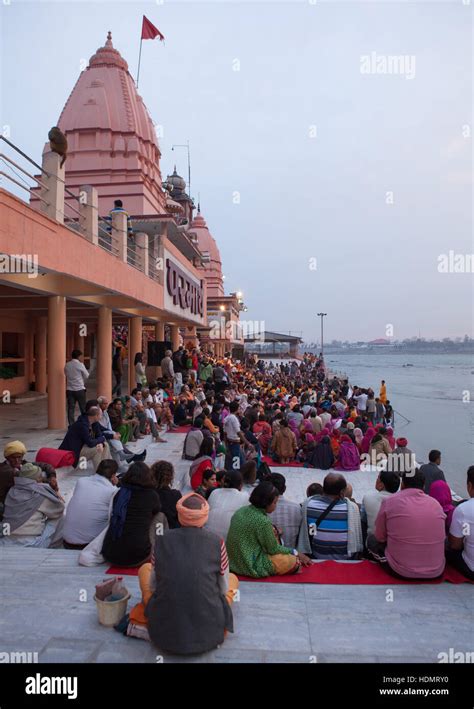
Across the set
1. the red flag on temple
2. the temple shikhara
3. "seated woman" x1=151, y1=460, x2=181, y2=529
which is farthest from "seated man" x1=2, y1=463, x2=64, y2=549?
the red flag on temple

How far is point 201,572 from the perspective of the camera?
2.98 m

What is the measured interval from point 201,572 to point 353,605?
138 centimetres

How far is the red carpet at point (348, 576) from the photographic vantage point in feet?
13.2

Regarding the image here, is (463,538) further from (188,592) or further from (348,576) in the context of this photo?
(188,592)

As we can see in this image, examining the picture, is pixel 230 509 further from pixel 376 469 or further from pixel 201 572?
pixel 376 469

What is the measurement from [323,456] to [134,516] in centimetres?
675

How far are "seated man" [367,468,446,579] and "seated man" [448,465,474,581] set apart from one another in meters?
0.13

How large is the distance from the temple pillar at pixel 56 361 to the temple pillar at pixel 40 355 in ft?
25.5

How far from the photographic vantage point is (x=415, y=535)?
13.1ft

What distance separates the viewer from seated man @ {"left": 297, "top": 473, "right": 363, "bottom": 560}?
4.59 m

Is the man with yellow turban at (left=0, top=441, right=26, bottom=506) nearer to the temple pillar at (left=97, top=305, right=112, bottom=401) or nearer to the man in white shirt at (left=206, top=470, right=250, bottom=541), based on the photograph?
the man in white shirt at (left=206, top=470, right=250, bottom=541)

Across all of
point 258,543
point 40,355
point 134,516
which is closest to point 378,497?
point 258,543

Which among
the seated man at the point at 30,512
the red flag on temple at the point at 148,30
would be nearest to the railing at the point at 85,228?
the seated man at the point at 30,512
